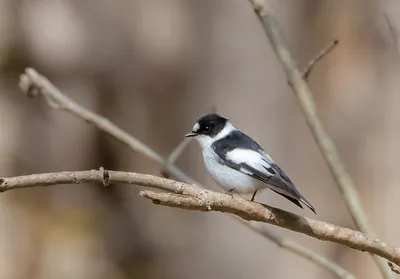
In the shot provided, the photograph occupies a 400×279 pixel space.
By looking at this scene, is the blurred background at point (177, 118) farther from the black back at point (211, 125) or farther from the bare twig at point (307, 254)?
the black back at point (211, 125)

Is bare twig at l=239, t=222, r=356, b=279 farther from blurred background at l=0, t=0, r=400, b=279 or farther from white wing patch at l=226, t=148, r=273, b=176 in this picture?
blurred background at l=0, t=0, r=400, b=279

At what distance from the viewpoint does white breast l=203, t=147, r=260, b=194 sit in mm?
832

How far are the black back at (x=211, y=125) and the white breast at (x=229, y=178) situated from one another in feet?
0.22

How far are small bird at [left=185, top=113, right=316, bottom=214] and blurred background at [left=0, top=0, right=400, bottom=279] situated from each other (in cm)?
74

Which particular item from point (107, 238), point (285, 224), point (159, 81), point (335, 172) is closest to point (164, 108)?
point (159, 81)

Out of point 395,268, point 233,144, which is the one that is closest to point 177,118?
point 233,144

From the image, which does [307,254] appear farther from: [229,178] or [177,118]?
[177,118]

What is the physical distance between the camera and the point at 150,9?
2088 mm

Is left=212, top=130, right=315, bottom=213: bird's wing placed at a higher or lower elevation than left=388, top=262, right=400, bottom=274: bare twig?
higher

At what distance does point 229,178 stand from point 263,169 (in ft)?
0.19

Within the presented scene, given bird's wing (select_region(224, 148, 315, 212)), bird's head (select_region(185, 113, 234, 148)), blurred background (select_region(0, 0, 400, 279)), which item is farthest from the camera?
blurred background (select_region(0, 0, 400, 279))

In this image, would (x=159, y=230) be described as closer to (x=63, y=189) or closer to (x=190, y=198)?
(x=63, y=189)

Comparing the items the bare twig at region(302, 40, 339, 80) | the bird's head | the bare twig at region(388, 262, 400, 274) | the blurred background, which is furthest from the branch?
the blurred background

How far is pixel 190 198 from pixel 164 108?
1.52 m
